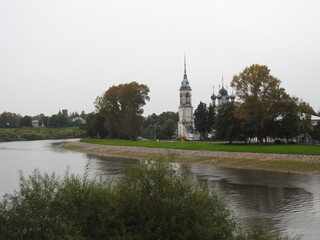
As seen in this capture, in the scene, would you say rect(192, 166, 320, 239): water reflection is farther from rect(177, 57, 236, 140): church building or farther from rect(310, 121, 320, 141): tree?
rect(177, 57, 236, 140): church building

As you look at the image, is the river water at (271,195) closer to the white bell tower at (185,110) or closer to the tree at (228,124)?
the tree at (228,124)

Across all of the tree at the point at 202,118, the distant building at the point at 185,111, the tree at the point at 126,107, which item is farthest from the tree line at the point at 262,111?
the distant building at the point at 185,111

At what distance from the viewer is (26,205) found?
1691 cm

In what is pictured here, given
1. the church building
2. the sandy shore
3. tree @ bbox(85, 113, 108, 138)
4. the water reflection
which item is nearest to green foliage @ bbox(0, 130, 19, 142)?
tree @ bbox(85, 113, 108, 138)

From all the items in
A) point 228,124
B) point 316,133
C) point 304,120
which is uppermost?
point 304,120

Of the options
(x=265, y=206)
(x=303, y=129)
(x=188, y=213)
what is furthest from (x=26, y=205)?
(x=303, y=129)

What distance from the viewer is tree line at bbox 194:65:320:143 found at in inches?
2659

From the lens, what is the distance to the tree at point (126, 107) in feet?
317

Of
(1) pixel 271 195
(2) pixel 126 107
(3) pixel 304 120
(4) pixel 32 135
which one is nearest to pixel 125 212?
(1) pixel 271 195

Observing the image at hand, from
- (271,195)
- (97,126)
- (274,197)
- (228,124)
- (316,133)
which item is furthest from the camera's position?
(97,126)

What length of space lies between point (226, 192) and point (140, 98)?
63477mm

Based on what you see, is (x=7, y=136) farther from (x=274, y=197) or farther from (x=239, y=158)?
(x=274, y=197)

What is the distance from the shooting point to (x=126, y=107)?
328ft

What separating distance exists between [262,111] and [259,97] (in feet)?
7.56
